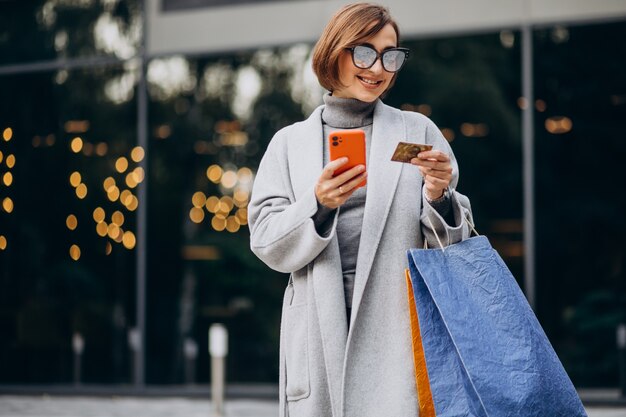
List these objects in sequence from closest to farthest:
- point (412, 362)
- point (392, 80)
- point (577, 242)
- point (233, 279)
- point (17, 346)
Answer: point (412, 362), point (392, 80), point (577, 242), point (233, 279), point (17, 346)

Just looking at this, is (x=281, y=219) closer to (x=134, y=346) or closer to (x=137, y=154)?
(x=137, y=154)

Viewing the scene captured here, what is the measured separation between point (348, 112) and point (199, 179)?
29.6ft

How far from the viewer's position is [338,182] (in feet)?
8.29

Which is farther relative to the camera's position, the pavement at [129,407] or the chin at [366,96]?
the pavement at [129,407]

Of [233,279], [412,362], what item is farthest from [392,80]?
[233,279]

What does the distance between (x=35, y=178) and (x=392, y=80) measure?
1041cm

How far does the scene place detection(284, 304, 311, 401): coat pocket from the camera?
272 centimetres

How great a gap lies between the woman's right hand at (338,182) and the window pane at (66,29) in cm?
972

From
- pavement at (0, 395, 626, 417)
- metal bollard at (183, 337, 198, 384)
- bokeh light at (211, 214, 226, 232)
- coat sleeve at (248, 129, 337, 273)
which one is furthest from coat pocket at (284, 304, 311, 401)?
metal bollard at (183, 337, 198, 384)

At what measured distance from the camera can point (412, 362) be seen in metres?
2.67

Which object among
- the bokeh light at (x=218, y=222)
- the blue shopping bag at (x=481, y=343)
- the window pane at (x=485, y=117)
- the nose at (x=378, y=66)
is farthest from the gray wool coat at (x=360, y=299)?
the bokeh light at (x=218, y=222)

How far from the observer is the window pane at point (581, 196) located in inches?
402

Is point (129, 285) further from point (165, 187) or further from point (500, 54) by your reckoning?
point (500, 54)

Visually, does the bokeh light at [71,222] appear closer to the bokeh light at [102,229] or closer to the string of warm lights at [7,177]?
the bokeh light at [102,229]
